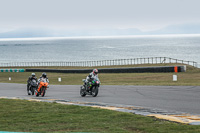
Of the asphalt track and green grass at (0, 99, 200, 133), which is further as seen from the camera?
the asphalt track

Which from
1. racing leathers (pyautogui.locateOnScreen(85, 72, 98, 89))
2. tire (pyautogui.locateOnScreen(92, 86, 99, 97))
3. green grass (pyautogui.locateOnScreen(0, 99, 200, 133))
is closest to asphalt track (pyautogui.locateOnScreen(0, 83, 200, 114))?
tire (pyautogui.locateOnScreen(92, 86, 99, 97))

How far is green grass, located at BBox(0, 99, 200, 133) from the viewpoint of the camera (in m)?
8.28

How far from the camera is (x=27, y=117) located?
1085cm

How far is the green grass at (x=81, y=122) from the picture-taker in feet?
27.2

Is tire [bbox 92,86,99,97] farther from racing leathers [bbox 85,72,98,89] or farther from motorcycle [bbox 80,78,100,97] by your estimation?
racing leathers [bbox 85,72,98,89]

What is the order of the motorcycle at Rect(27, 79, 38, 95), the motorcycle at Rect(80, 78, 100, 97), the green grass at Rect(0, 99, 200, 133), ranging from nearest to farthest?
the green grass at Rect(0, 99, 200, 133)
the motorcycle at Rect(80, 78, 100, 97)
the motorcycle at Rect(27, 79, 38, 95)

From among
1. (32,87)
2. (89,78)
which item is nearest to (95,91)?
(89,78)

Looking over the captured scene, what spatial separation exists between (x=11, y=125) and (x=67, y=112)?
2.62 m

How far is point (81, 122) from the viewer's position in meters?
9.59

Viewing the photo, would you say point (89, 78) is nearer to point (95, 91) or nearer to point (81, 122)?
point (95, 91)

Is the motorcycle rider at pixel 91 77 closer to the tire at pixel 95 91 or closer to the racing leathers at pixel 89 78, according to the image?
the racing leathers at pixel 89 78

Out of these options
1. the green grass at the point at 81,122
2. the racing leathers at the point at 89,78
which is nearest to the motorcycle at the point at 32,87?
the racing leathers at the point at 89,78

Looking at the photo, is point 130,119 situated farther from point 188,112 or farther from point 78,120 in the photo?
point 188,112

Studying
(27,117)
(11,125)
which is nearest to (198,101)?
(27,117)
